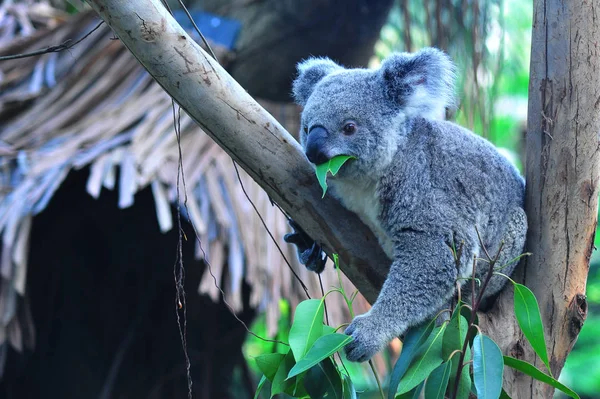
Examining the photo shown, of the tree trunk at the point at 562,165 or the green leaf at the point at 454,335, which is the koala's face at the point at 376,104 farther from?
the green leaf at the point at 454,335

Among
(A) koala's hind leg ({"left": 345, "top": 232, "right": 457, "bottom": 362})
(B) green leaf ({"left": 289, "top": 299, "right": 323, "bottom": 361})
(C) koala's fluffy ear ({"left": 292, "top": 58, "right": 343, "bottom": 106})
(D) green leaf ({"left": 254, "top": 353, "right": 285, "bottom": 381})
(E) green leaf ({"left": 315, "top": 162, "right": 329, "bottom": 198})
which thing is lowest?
(D) green leaf ({"left": 254, "top": 353, "right": 285, "bottom": 381})

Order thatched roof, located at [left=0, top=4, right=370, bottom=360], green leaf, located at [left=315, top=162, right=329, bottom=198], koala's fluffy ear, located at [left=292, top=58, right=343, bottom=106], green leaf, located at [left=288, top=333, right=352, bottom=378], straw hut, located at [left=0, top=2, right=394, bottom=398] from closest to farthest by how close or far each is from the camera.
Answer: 1. green leaf, located at [left=288, top=333, right=352, bottom=378]
2. green leaf, located at [left=315, top=162, right=329, bottom=198]
3. koala's fluffy ear, located at [left=292, top=58, right=343, bottom=106]
4. thatched roof, located at [left=0, top=4, right=370, bottom=360]
5. straw hut, located at [left=0, top=2, right=394, bottom=398]

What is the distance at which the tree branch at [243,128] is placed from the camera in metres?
1.98

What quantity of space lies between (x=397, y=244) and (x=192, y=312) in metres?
3.07

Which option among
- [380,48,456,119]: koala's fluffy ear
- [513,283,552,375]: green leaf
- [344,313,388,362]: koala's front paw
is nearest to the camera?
[513,283,552,375]: green leaf

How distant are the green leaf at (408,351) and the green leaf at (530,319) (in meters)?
0.28

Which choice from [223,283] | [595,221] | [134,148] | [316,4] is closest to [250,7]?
[316,4]

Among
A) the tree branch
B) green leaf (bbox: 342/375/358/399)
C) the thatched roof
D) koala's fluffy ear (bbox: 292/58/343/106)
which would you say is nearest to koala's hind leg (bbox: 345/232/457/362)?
the tree branch

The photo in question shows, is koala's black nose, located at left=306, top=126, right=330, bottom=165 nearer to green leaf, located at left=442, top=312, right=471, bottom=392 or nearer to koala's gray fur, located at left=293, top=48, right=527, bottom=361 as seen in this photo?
koala's gray fur, located at left=293, top=48, right=527, bottom=361

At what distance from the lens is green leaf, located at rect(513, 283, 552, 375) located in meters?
1.93

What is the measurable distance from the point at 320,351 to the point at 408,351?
340mm

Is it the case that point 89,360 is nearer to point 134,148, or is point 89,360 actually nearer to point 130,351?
point 130,351

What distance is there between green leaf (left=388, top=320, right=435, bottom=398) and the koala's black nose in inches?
26.4

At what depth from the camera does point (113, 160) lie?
13.7ft
